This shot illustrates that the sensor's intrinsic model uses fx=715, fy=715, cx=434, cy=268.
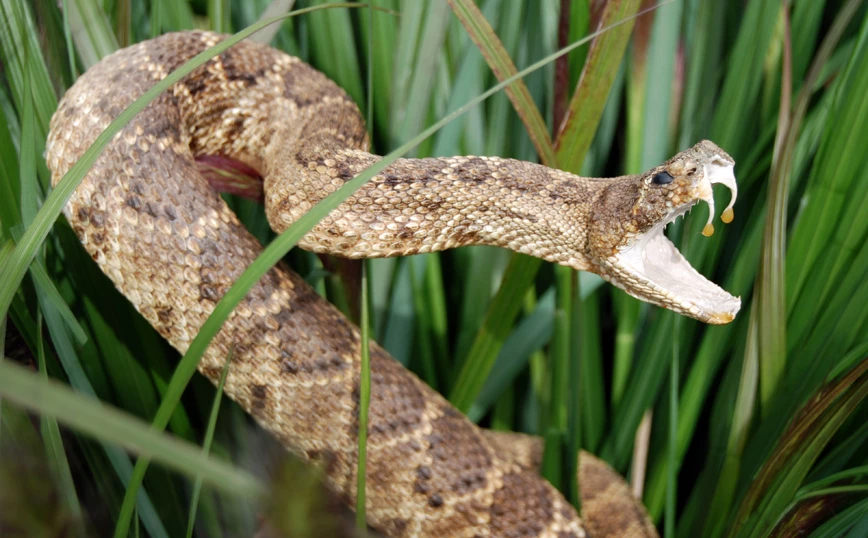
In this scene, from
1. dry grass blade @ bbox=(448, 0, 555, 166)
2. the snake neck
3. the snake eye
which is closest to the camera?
dry grass blade @ bbox=(448, 0, 555, 166)

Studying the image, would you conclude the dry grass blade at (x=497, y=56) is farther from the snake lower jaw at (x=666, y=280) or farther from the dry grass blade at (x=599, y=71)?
the snake lower jaw at (x=666, y=280)

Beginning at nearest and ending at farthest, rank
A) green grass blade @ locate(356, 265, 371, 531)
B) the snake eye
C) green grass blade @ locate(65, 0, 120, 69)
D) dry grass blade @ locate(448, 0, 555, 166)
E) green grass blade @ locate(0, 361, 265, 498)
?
green grass blade @ locate(0, 361, 265, 498) < green grass blade @ locate(356, 265, 371, 531) < dry grass blade @ locate(448, 0, 555, 166) < the snake eye < green grass blade @ locate(65, 0, 120, 69)

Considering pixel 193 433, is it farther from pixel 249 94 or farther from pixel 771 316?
pixel 771 316

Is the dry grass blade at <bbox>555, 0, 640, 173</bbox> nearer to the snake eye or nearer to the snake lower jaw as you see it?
the snake eye

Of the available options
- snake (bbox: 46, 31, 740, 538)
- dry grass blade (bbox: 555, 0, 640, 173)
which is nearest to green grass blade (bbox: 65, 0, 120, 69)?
snake (bbox: 46, 31, 740, 538)

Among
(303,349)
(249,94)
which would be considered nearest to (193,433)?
(303,349)

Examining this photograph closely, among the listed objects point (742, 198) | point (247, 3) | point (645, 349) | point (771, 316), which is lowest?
point (645, 349)

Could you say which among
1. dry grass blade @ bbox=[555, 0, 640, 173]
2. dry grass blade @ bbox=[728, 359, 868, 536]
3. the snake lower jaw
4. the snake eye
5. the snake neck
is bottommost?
dry grass blade @ bbox=[728, 359, 868, 536]

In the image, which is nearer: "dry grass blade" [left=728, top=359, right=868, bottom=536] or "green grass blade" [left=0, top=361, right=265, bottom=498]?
"green grass blade" [left=0, top=361, right=265, bottom=498]
